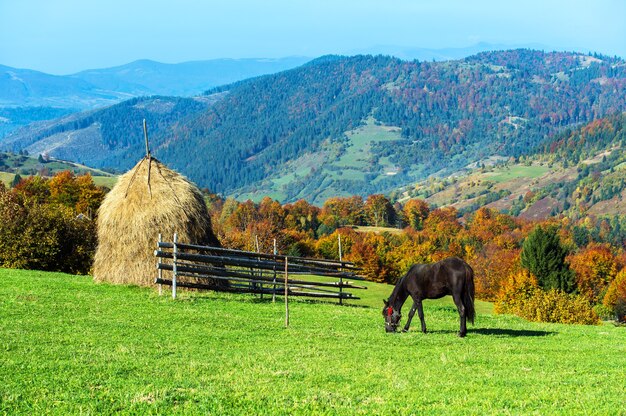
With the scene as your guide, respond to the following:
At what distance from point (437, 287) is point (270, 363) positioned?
7078 millimetres

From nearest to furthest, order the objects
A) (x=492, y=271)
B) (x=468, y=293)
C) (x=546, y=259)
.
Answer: (x=468, y=293) < (x=546, y=259) < (x=492, y=271)

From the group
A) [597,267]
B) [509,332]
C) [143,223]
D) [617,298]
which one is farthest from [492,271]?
[509,332]

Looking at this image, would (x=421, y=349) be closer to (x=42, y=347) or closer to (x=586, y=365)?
(x=586, y=365)

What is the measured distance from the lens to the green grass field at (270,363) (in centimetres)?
1087

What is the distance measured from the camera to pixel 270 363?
553 inches

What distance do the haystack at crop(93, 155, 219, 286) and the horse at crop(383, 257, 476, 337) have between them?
10.3 meters

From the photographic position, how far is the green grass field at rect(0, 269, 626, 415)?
10867mm

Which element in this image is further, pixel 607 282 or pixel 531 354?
pixel 607 282

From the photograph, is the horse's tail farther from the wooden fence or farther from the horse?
the wooden fence

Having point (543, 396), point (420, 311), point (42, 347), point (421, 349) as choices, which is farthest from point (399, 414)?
point (420, 311)

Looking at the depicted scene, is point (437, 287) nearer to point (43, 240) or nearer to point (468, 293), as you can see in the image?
point (468, 293)

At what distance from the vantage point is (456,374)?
1354cm

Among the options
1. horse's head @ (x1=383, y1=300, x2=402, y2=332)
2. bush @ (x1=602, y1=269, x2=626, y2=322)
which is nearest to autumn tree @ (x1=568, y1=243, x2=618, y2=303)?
bush @ (x1=602, y1=269, x2=626, y2=322)

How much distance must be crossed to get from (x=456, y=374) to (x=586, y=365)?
3.50 m
